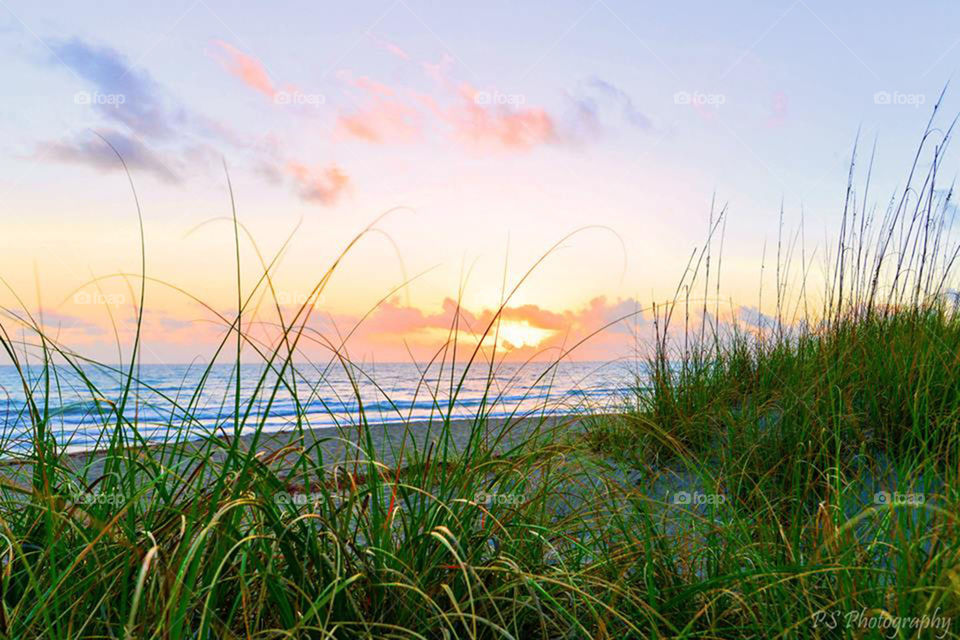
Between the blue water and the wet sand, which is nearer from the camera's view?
the wet sand

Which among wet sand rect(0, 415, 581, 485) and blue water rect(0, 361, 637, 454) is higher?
blue water rect(0, 361, 637, 454)

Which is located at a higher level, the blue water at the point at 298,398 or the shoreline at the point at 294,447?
the blue water at the point at 298,398

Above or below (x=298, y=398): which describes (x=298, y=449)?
below

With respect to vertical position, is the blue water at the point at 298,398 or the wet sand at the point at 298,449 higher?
the blue water at the point at 298,398

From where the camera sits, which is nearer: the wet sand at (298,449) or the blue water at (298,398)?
the wet sand at (298,449)

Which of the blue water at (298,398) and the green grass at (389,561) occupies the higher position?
the blue water at (298,398)

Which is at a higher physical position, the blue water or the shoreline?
the blue water

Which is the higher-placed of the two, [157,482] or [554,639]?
[157,482]

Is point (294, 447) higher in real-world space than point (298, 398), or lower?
lower

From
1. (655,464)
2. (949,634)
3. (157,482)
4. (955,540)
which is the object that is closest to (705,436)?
(655,464)

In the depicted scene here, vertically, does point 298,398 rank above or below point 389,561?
above

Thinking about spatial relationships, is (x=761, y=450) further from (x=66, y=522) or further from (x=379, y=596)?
(x=66, y=522)

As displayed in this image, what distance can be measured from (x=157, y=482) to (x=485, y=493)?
0.86m

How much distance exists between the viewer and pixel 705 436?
3.74 meters
